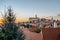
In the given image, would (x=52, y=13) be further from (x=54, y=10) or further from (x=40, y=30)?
(x=40, y=30)

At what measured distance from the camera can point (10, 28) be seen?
4707mm

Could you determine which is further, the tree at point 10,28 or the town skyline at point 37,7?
the town skyline at point 37,7

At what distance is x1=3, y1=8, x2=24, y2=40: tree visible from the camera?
4.66m

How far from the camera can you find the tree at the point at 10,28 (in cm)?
466

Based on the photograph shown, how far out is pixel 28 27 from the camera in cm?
595

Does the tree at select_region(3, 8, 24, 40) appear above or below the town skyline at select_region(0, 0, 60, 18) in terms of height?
Result: below

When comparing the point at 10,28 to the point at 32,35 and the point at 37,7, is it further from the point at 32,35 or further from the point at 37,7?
the point at 37,7

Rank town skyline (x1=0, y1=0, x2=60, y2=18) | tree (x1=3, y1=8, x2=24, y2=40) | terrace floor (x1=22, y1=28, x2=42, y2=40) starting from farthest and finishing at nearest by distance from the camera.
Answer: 1. town skyline (x1=0, y1=0, x2=60, y2=18)
2. terrace floor (x1=22, y1=28, x2=42, y2=40)
3. tree (x1=3, y1=8, x2=24, y2=40)

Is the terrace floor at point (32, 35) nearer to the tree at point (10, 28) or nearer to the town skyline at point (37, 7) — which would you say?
the tree at point (10, 28)

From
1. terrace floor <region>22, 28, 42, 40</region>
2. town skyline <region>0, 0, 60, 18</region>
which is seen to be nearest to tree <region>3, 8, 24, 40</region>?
terrace floor <region>22, 28, 42, 40</region>

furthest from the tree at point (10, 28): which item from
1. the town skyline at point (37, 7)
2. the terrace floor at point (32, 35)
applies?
the town skyline at point (37, 7)

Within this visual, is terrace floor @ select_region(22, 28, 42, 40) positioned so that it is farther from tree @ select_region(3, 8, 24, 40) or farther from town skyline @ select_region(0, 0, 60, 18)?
town skyline @ select_region(0, 0, 60, 18)

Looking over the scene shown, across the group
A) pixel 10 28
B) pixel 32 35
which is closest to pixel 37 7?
pixel 32 35

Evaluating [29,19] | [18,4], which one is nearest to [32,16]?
[29,19]
